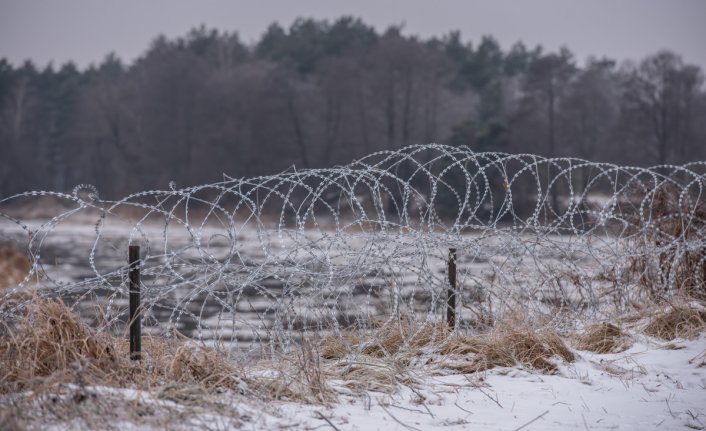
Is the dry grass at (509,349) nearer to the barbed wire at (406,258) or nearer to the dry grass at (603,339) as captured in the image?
the barbed wire at (406,258)

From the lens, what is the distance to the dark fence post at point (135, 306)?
4.50m

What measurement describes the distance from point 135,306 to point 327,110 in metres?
46.0

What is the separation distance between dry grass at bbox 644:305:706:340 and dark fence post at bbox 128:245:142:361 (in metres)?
4.23

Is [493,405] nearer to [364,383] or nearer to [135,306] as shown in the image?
[364,383]

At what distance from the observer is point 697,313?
6.14 meters

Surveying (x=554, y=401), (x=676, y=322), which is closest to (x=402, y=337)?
(x=554, y=401)

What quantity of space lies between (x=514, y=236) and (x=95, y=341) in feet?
10.6

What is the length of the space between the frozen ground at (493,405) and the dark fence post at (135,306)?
0.68 m

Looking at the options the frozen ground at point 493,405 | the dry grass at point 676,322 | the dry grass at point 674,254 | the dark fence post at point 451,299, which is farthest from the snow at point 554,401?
the dry grass at point 674,254

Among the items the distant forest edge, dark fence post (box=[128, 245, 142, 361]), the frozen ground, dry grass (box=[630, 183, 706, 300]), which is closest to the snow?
the frozen ground

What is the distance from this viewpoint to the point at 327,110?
164 feet

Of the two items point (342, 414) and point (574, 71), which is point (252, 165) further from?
point (342, 414)

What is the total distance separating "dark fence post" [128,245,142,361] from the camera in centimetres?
450

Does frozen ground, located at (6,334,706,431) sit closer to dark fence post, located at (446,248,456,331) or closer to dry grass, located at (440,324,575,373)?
dry grass, located at (440,324,575,373)
